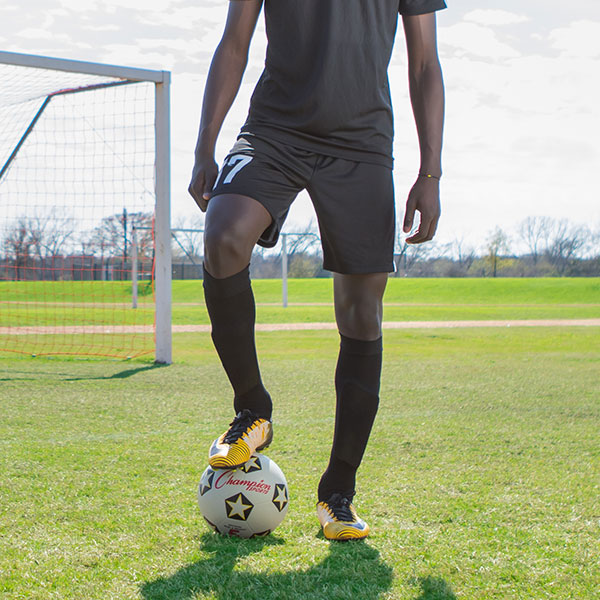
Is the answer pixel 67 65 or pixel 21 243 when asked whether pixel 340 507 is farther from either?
pixel 21 243

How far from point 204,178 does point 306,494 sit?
1374 mm

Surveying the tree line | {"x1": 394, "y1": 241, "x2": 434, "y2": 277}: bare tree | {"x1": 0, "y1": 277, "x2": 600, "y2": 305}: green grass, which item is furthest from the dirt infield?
{"x1": 394, "y1": 241, "x2": 434, "y2": 277}: bare tree

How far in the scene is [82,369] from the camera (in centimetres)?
761

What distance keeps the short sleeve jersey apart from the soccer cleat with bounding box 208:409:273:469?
946mm

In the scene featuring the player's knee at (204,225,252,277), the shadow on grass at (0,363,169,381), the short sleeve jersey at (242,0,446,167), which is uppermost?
the short sleeve jersey at (242,0,446,167)

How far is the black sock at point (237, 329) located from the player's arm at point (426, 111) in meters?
0.65

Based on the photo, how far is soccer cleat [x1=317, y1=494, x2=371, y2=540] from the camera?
2271 mm

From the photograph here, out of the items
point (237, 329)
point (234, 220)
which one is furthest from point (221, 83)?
point (237, 329)

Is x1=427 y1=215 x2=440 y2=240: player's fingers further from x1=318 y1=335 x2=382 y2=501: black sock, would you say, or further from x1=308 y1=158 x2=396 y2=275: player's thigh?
x1=318 y1=335 x2=382 y2=501: black sock

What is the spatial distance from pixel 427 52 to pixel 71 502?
221 centimetres

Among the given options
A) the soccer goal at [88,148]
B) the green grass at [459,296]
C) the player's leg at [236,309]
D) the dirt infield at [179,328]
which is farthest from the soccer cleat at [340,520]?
the green grass at [459,296]

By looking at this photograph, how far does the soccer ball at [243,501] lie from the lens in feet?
7.57

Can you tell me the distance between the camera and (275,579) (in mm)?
1918

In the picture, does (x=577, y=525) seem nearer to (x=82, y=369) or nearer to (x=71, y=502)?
(x=71, y=502)
